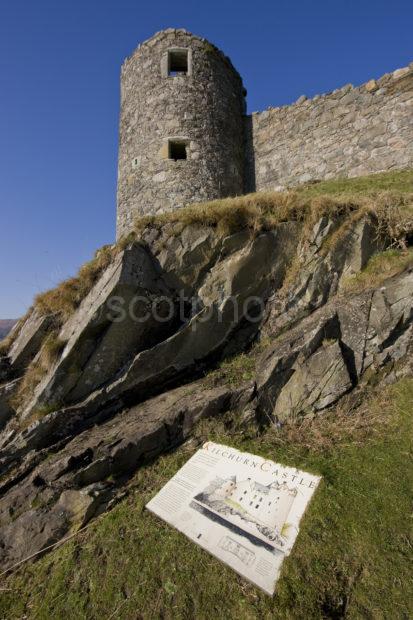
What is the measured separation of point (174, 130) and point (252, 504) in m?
12.8

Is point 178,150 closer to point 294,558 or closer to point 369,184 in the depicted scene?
point 369,184

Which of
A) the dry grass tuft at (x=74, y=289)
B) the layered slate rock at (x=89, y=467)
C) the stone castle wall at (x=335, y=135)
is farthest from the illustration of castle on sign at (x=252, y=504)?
the stone castle wall at (x=335, y=135)

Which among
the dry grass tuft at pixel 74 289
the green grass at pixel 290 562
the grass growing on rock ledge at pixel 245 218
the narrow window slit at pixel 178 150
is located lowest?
the green grass at pixel 290 562

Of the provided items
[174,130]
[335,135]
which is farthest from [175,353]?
[335,135]

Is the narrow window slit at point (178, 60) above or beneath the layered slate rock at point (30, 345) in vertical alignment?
above

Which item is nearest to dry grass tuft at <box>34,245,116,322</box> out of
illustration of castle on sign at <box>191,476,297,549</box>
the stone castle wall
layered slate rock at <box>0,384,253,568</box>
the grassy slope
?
layered slate rock at <box>0,384,253,568</box>

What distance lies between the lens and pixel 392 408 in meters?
4.82

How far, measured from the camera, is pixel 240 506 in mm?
3861

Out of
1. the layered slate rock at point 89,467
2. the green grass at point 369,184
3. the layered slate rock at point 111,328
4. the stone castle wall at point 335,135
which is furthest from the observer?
the stone castle wall at point 335,135

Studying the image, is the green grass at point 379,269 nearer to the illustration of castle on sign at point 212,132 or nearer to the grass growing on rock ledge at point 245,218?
the grass growing on rock ledge at point 245,218

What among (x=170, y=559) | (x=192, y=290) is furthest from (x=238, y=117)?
(x=170, y=559)

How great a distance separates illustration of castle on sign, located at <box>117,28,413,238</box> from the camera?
11969 millimetres

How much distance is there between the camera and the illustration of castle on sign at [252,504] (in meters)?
3.56

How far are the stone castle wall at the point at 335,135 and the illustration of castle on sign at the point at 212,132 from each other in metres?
0.04
